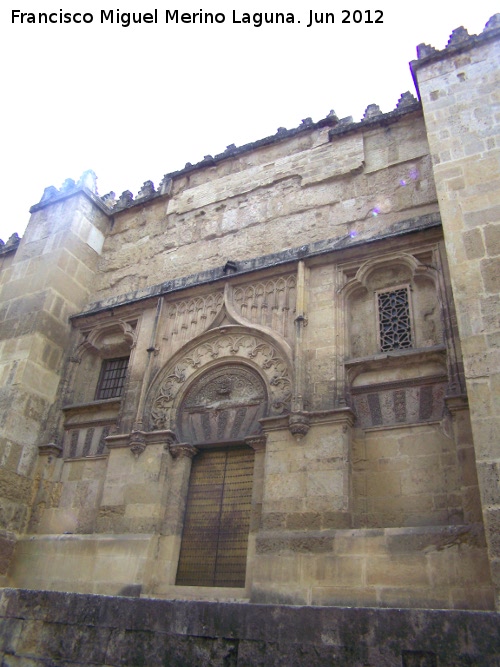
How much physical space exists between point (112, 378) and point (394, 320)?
18.1 ft

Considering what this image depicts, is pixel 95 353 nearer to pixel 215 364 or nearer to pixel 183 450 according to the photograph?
pixel 215 364

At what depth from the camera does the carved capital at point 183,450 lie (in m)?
8.63

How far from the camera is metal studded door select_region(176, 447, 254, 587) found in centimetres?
772

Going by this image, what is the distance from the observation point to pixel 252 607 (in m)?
4.26

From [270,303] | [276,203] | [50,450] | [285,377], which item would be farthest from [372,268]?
[50,450]

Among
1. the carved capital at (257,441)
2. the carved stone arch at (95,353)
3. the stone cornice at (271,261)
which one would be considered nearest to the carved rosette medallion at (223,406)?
the carved capital at (257,441)

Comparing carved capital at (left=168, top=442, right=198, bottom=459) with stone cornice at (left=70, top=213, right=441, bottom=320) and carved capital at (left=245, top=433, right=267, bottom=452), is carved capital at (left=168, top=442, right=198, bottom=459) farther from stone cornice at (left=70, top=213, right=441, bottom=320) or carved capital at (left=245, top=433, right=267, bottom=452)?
stone cornice at (left=70, top=213, right=441, bottom=320)

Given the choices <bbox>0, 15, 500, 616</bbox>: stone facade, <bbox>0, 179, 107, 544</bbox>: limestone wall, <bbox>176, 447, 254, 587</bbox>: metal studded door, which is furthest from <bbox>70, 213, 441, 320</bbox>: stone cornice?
<bbox>176, 447, 254, 587</bbox>: metal studded door

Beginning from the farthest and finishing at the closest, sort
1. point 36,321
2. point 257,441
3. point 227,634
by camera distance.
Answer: point 36,321 → point 257,441 → point 227,634

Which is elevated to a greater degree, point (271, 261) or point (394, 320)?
point (271, 261)

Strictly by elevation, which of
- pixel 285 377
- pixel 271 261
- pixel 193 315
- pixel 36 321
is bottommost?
pixel 285 377

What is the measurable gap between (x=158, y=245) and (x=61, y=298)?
7.50 ft

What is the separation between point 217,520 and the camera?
319 inches

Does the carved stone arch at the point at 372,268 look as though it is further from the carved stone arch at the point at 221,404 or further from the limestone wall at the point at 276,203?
the carved stone arch at the point at 221,404
